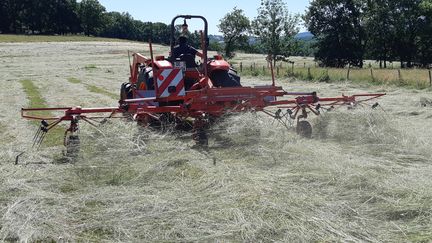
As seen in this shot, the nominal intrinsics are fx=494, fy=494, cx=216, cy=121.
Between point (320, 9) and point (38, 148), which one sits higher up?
point (320, 9)

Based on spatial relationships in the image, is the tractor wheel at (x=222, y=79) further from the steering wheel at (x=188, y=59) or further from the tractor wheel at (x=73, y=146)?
the tractor wheel at (x=73, y=146)

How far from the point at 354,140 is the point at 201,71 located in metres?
3.44

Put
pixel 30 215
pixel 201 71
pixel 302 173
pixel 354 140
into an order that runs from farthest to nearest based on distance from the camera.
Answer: pixel 201 71, pixel 354 140, pixel 302 173, pixel 30 215

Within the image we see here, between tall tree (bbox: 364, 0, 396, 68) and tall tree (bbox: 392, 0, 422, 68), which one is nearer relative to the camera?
tall tree (bbox: 364, 0, 396, 68)

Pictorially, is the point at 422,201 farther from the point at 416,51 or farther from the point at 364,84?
the point at 416,51

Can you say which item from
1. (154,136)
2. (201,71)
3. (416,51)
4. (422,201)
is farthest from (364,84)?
(416,51)

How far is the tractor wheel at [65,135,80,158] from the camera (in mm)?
6790

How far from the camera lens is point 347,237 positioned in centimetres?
384

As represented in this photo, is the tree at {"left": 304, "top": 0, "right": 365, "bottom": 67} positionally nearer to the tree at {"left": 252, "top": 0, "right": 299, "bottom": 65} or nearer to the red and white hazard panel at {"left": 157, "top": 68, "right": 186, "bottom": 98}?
the tree at {"left": 252, "top": 0, "right": 299, "bottom": 65}

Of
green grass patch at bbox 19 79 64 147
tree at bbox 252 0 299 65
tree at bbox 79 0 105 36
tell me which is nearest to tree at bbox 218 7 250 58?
tree at bbox 252 0 299 65

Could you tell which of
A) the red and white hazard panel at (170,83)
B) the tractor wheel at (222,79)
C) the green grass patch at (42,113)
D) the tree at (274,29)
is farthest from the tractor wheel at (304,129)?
the tree at (274,29)

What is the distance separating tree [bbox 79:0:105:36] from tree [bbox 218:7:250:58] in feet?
221

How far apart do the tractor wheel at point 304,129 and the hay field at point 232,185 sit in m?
0.15

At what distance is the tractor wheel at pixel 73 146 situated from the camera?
6790mm
